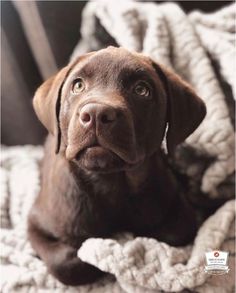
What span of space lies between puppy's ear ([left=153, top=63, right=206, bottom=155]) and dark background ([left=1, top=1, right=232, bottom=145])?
567mm

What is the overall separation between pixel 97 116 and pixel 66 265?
0.42 metres

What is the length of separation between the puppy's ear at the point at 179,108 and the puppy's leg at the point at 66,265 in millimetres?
336

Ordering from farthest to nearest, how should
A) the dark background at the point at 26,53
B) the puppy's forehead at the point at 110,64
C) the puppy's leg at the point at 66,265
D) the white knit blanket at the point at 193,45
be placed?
1. the dark background at the point at 26,53
2. the white knit blanket at the point at 193,45
3. the puppy's leg at the point at 66,265
4. the puppy's forehead at the point at 110,64

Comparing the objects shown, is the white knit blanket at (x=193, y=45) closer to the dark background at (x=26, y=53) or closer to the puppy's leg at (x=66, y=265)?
the dark background at (x=26, y=53)

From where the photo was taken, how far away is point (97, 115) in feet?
3.25

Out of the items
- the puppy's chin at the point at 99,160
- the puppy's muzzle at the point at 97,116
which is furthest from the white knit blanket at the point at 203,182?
the puppy's muzzle at the point at 97,116

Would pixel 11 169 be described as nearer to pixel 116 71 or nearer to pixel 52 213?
pixel 52 213

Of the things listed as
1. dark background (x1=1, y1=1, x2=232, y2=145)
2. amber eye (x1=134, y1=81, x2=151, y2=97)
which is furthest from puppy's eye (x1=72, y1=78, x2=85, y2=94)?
dark background (x1=1, y1=1, x2=232, y2=145)

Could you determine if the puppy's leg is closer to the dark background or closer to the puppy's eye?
the puppy's eye

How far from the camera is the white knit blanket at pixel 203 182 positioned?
1.18 metres

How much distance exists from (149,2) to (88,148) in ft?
2.96

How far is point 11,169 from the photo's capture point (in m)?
1.68

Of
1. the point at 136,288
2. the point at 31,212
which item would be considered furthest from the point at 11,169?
the point at 136,288

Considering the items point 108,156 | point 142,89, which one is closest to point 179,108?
point 142,89
